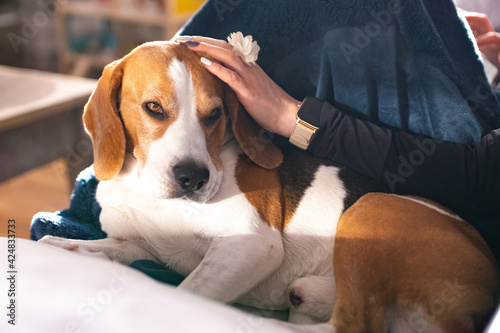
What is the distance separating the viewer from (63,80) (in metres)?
1.98

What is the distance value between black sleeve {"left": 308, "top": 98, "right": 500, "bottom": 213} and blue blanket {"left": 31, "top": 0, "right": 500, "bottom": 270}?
0.05 m

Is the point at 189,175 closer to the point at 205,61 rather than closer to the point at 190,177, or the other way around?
the point at 190,177

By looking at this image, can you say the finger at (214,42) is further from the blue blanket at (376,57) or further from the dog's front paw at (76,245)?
the dog's front paw at (76,245)

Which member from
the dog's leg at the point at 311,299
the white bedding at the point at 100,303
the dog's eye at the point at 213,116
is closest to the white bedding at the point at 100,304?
the white bedding at the point at 100,303

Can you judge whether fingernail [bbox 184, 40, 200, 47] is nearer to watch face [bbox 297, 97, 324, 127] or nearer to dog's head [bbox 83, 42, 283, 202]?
dog's head [bbox 83, 42, 283, 202]

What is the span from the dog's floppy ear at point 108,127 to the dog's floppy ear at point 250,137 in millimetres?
201

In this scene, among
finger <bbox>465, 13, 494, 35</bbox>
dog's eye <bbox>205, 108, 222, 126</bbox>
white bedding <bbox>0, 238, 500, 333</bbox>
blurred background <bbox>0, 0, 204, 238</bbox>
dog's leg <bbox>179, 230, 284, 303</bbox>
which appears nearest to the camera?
white bedding <bbox>0, 238, 500, 333</bbox>

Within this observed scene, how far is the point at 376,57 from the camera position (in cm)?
104

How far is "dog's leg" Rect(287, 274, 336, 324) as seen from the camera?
33.9 inches

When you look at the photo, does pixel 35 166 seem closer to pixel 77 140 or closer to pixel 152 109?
pixel 77 140

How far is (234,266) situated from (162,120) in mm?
280

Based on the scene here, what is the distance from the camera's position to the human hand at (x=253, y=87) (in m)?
0.93

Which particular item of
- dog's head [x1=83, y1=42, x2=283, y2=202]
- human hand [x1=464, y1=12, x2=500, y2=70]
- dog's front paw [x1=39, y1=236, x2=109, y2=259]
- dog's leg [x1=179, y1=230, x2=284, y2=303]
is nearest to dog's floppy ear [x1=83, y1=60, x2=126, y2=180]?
dog's head [x1=83, y1=42, x2=283, y2=202]

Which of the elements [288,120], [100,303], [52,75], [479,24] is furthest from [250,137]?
[52,75]
